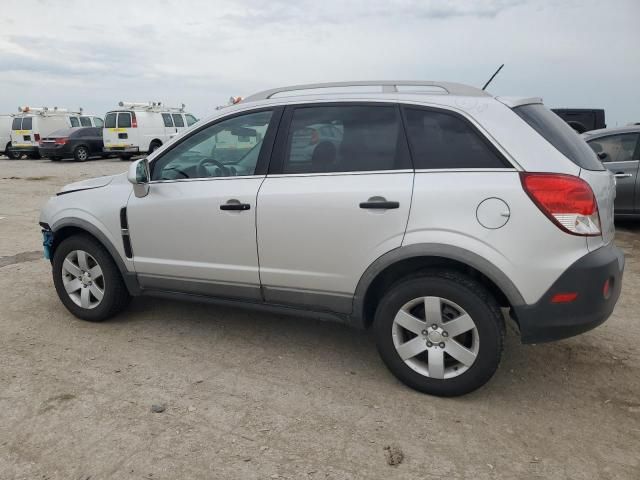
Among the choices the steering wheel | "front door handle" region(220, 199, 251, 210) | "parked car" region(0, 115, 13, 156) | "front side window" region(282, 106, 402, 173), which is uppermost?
"parked car" region(0, 115, 13, 156)

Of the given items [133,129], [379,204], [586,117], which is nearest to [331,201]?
[379,204]

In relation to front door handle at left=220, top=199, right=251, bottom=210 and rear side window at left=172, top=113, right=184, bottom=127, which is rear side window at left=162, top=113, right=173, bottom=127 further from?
front door handle at left=220, top=199, right=251, bottom=210

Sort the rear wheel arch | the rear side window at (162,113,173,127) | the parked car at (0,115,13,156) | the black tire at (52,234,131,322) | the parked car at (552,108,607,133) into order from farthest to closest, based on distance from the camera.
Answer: the parked car at (0,115,13,156), the rear side window at (162,113,173,127), the parked car at (552,108,607,133), the black tire at (52,234,131,322), the rear wheel arch

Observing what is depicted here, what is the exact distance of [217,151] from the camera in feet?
12.8

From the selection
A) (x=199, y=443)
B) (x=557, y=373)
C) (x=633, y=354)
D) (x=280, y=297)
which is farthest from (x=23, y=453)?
(x=633, y=354)

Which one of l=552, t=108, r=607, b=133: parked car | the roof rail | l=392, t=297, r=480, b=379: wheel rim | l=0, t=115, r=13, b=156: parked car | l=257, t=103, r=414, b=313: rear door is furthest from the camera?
l=0, t=115, r=13, b=156: parked car

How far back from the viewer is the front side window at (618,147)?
7.41m

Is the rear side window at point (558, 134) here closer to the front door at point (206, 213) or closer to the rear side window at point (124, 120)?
the front door at point (206, 213)

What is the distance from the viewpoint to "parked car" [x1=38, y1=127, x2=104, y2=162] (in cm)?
2222

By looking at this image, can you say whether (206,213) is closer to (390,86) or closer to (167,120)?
(390,86)

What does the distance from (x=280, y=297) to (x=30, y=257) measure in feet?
14.3

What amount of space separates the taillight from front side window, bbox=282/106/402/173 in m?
0.72

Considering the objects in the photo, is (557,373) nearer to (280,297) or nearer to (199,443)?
(280,297)

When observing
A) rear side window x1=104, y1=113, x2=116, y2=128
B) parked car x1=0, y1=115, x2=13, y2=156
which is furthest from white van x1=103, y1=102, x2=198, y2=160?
parked car x1=0, y1=115, x2=13, y2=156
